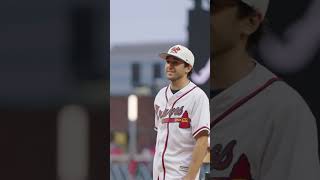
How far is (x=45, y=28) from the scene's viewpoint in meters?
3.18

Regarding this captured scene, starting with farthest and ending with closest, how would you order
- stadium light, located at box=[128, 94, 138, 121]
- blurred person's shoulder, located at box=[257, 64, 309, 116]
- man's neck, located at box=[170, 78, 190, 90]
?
stadium light, located at box=[128, 94, 138, 121] → man's neck, located at box=[170, 78, 190, 90] → blurred person's shoulder, located at box=[257, 64, 309, 116]

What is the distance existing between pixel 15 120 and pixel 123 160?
7.05m

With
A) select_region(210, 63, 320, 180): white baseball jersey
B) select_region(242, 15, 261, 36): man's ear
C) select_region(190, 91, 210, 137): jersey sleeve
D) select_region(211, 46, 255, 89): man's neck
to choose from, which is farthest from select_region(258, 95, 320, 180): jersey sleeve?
select_region(190, 91, 210, 137): jersey sleeve

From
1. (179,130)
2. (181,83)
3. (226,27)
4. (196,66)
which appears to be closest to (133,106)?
(196,66)

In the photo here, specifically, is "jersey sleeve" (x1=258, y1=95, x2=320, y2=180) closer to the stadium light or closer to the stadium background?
the stadium background

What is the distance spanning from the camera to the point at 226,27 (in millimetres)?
2547

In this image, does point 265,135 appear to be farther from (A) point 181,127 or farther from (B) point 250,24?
(A) point 181,127

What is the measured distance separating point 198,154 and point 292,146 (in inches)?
49.6

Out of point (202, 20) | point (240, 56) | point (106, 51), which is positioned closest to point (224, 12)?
point (240, 56)

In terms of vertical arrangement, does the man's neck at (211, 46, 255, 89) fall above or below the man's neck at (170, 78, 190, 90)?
above

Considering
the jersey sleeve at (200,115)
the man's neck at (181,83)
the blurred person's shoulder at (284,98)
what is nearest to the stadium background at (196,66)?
the blurred person's shoulder at (284,98)

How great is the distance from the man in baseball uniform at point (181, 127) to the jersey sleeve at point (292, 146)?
1.22 metres

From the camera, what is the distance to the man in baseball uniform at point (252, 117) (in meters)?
2.47

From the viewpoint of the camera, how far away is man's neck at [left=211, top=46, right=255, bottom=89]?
2520 mm
